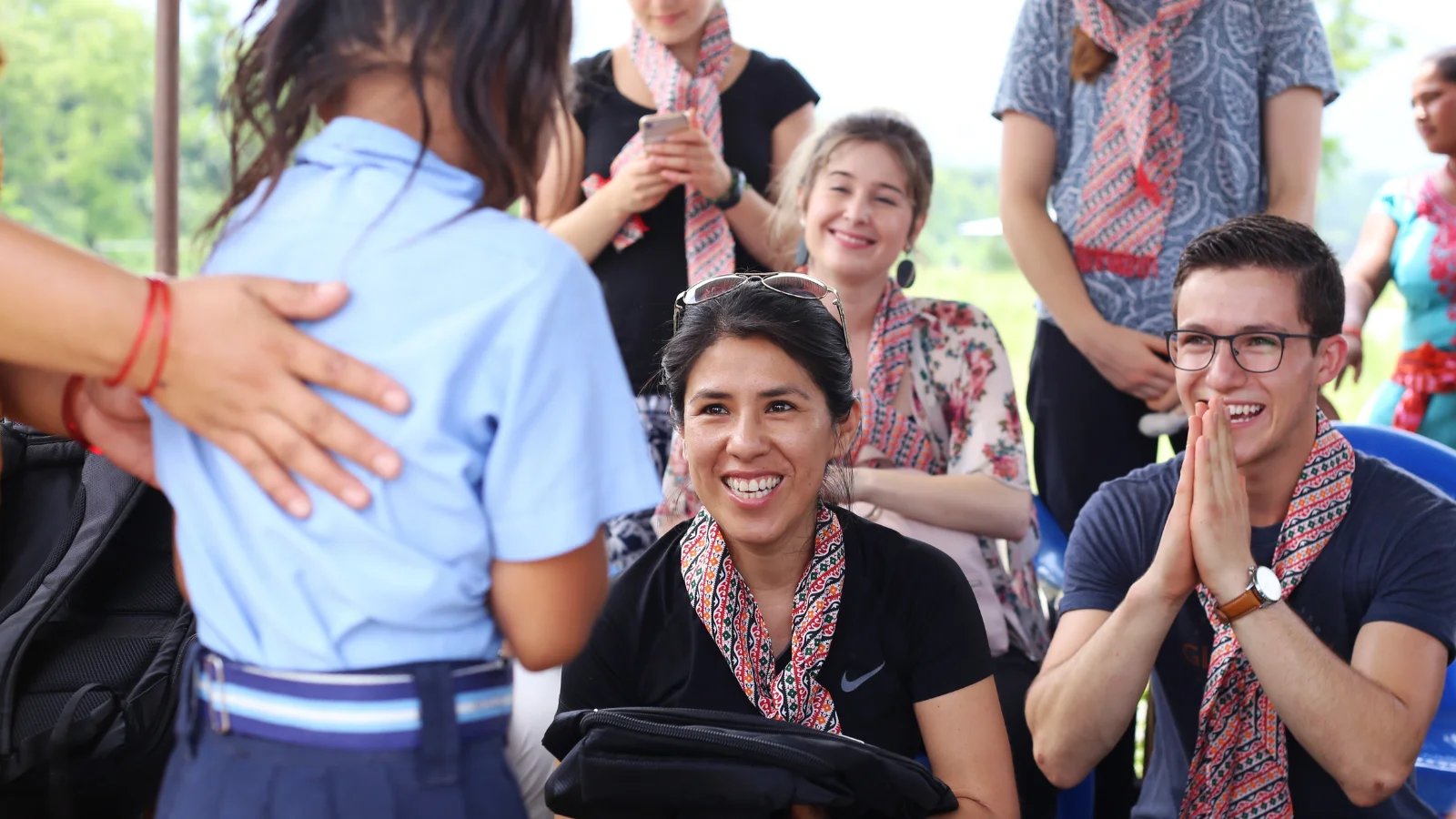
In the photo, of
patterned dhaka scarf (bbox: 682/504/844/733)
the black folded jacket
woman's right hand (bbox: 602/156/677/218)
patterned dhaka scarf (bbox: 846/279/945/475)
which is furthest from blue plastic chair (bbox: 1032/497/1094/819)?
the black folded jacket

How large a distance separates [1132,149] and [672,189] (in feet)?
3.10

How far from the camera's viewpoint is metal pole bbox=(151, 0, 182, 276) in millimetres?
3059

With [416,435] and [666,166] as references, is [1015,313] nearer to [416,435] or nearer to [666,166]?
[666,166]

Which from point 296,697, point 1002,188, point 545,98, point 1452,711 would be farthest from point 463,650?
point 1002,188

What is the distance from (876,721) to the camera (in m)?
1.78

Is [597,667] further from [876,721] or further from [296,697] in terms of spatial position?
[296,697]

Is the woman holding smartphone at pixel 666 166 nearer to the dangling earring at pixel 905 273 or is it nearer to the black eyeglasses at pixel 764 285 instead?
the dangling earring at pixel 905 273

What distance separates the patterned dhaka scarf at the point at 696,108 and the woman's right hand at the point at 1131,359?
0.76 metres

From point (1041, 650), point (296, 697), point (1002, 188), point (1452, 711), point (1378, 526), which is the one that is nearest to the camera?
point (296, 697)

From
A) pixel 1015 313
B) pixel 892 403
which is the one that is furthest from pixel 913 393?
pixel 1015 313

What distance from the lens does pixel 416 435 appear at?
0.96 meters

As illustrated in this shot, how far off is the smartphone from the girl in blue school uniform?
5.03 feet

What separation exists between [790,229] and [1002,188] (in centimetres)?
46

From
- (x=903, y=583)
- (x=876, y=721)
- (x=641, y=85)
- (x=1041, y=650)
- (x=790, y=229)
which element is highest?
(x=641, y=85)
